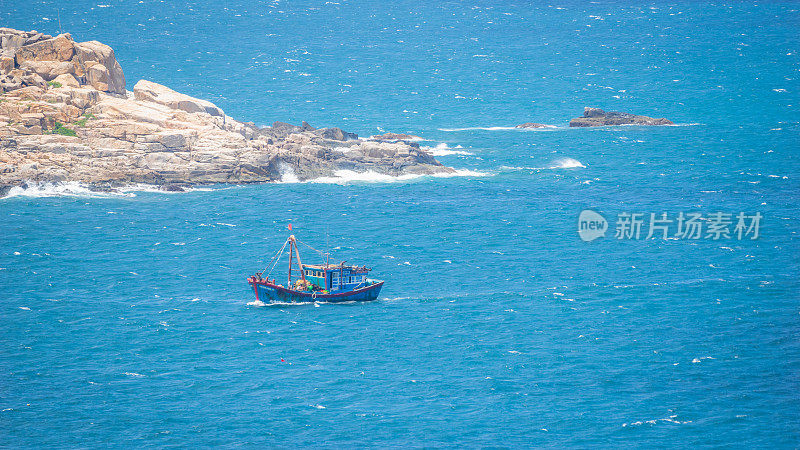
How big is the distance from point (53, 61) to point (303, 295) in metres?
64.1

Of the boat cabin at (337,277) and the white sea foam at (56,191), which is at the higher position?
the white sea foam at (56,191)

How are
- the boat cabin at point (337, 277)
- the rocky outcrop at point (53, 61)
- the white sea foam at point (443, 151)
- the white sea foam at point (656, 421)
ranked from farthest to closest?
the white sea foam at point (443, 151)
the rocky outcrop at point (53, 61)
the boat cabin at point (337, 277)
the white sea foam at point (656, 421)

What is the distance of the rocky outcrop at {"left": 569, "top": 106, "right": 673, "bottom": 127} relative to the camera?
171 meters

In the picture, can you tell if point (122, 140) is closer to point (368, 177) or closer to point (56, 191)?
point (56, 191)

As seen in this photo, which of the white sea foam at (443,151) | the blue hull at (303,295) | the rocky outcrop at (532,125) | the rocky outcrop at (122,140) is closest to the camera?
the blue hull at (303,295)

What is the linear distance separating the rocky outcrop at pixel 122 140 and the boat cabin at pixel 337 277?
4170 cm

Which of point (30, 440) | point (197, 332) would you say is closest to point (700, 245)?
point (197, 332)

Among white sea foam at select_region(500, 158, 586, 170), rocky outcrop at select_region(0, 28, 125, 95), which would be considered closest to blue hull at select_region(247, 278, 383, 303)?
white sea foam at select_region(500, 158, 586, 170)

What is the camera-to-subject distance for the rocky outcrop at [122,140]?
118000mm

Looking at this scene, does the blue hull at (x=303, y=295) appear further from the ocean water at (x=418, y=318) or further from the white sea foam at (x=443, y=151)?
the white sea foam at (x=443, y=151)

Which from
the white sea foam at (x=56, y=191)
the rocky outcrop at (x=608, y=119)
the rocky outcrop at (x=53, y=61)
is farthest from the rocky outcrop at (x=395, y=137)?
the white sea foam at (x=56, y=191)

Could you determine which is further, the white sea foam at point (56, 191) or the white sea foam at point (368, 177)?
the white sea foam at point (368, 177)

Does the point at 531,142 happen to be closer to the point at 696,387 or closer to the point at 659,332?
the point at 659,332

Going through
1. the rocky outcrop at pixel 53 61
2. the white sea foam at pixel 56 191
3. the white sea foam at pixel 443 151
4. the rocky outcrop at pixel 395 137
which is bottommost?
the white sea foam at pixel 56 191
